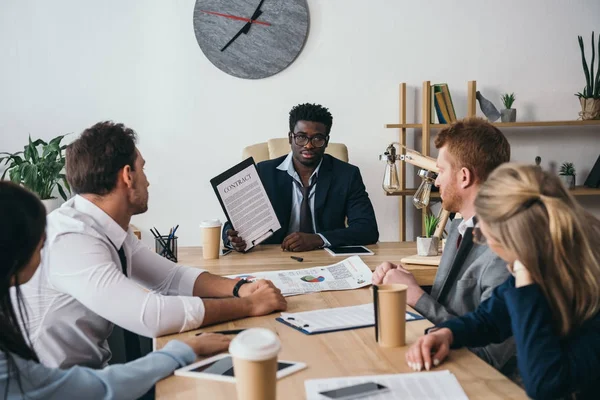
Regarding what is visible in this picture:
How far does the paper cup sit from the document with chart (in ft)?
3.89

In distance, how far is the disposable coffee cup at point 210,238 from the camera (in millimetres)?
2402

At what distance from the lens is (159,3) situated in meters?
3.80

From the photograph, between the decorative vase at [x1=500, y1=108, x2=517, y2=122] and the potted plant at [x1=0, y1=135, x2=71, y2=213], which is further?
the decorative vase at [x1=500, y1=108, x2=517, y2=122]

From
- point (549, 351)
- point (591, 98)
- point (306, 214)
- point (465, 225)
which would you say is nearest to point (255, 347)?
point (549, 351)

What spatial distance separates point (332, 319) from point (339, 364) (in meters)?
0.30

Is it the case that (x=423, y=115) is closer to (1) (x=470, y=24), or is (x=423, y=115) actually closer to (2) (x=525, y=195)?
(1) (x=470, y=24)

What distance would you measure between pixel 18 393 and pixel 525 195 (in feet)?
2.95

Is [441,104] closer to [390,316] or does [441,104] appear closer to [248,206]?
[248,206]

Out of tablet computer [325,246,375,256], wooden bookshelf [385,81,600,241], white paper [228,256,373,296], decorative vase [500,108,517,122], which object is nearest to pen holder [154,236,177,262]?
white paper [228,256,373,296]

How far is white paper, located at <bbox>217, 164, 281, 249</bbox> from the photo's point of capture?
8.00 ft

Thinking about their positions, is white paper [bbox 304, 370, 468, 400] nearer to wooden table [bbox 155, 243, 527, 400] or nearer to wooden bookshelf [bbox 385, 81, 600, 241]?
wooden table [bbox 155, 243, 527, 400]

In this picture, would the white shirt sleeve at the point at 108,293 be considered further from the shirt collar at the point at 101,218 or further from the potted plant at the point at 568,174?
the potted plant at the point at 568,174

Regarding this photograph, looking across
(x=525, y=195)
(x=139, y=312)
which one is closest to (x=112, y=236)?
(x=139, y=312)

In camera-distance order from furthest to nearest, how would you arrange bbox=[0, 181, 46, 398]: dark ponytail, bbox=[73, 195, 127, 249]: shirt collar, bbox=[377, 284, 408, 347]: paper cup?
1. bbox=[73, 195, 127, 249]: shirt collar
2. bbox=[377, 284, 408, 347]: paper cup
3. bbox=[0, 181, 46, 398]: dark ponytail
